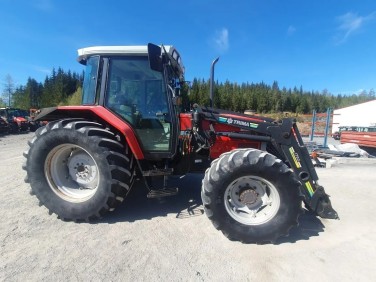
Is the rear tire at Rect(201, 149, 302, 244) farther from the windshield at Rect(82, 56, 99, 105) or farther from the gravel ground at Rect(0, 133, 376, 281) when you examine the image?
the windshield at Rect(82, 56, 99, 105)

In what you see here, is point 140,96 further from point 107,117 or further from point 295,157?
point 295,157

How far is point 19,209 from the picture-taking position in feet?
13.4

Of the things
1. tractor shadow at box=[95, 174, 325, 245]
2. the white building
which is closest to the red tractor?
tractor shadow at box=[95, 174, 325, 245]

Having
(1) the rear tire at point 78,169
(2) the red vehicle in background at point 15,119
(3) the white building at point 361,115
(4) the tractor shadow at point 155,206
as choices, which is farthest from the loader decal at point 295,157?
(3) the white building at point 361,115

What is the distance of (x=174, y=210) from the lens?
4168 millimetres

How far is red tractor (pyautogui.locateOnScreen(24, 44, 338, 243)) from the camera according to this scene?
3262 millimetres

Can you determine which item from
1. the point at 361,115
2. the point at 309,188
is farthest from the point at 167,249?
the point at 361,115

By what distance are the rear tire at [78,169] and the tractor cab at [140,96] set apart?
0.36 m

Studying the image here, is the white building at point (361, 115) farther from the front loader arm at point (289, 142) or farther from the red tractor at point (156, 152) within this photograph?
the red tractor at point (156, 152)

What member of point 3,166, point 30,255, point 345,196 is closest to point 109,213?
point 30,255

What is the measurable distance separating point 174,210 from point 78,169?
5.18 ft

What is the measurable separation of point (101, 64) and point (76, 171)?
163 centimetres

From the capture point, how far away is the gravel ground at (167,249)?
257cm

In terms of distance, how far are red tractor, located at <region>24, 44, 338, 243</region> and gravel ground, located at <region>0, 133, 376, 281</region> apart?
26 centimetres
